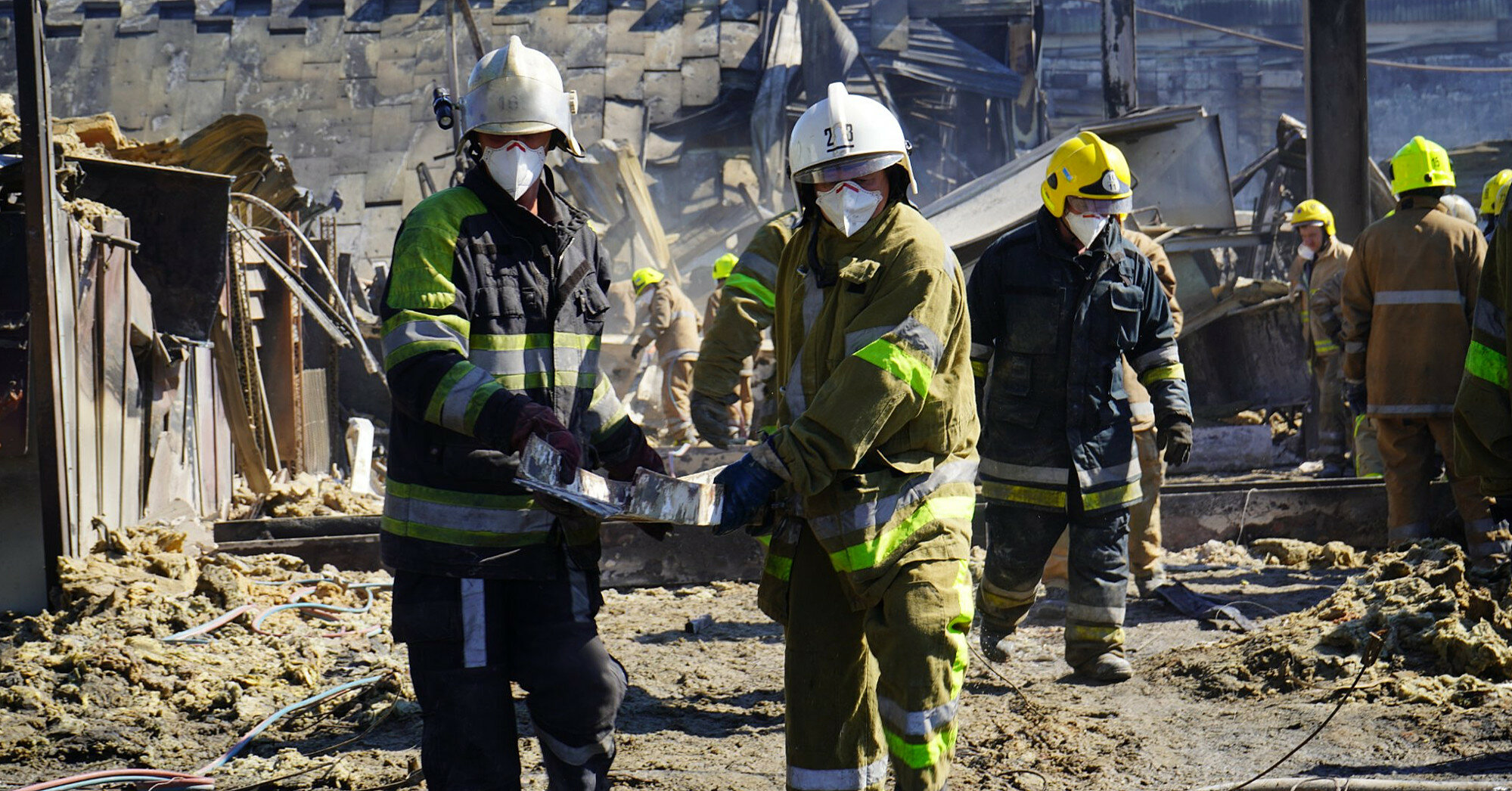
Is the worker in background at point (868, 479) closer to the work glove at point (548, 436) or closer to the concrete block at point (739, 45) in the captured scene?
the work glove at point (548, 436)

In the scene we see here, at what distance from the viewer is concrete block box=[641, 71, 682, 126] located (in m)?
22.5

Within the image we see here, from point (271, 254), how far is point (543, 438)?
Result: 7517 millimetres

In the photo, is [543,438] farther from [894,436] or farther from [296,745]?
[296,745]

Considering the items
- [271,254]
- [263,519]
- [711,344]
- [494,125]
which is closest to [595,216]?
[271,254]

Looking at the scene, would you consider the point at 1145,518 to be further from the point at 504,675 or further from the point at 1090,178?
the point at 504,675

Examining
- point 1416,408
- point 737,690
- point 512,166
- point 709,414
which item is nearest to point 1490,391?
point 709,414

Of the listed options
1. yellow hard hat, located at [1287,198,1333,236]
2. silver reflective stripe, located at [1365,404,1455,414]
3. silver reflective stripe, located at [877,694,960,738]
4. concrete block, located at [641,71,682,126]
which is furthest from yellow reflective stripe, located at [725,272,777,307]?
concrete block, located at [641,71,682,126]

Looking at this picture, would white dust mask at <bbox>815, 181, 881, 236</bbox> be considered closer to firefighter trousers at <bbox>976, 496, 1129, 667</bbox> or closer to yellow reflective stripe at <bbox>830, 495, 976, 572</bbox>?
yellow reflective stripe at <bbox>830, 495, 976, 572</bbox>

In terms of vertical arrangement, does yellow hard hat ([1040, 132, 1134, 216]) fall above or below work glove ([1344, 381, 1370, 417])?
above

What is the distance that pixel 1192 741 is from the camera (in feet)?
14.3

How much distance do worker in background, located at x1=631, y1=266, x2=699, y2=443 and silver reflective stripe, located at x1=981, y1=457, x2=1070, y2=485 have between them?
9293 millimetres

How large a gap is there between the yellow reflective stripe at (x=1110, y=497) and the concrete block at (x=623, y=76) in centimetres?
1846

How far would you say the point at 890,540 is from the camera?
10.5ft

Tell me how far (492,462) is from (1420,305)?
5.48 m
